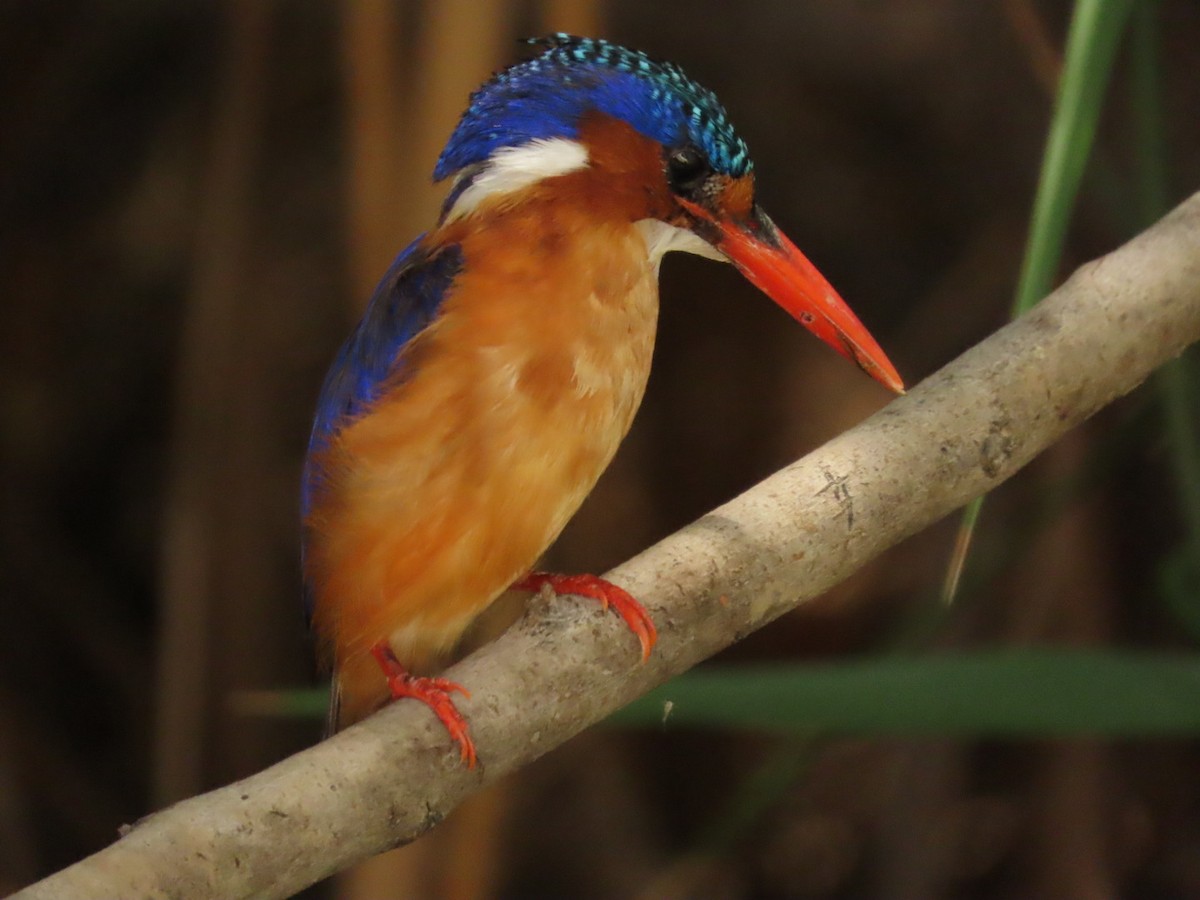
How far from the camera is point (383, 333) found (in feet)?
5.03

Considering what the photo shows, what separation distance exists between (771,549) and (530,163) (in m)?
0.46

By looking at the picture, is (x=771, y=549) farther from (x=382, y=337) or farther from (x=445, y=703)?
(x=382, y=337)

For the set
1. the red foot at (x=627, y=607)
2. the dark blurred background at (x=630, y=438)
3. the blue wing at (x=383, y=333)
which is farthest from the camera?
the dark blurred background at (x=630, y=438)

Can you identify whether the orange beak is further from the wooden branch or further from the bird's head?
the wooden branch

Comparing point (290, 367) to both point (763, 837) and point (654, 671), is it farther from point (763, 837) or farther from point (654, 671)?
point (654, 671)

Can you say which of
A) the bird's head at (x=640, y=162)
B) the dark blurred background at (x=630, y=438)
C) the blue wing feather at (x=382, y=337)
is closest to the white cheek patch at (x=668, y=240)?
the bird's head at (x=640, y=162)

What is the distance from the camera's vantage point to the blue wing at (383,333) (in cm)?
148

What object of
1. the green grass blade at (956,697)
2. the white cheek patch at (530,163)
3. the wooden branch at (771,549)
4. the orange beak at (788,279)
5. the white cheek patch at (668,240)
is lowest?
the green grass blade at (956,697)

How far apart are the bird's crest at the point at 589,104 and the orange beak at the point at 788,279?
57 mm

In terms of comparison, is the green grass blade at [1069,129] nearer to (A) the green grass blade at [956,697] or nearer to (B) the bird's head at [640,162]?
(B) the bird's head at [640,162]

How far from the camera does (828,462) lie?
1324 millimetres

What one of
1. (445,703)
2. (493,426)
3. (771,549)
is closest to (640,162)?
(493,426)

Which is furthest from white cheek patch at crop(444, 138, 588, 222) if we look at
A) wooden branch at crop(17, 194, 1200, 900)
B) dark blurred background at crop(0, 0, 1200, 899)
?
dark blurred background at crop(0, 0, 1200, 899)

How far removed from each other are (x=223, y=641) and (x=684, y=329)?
1127mm
